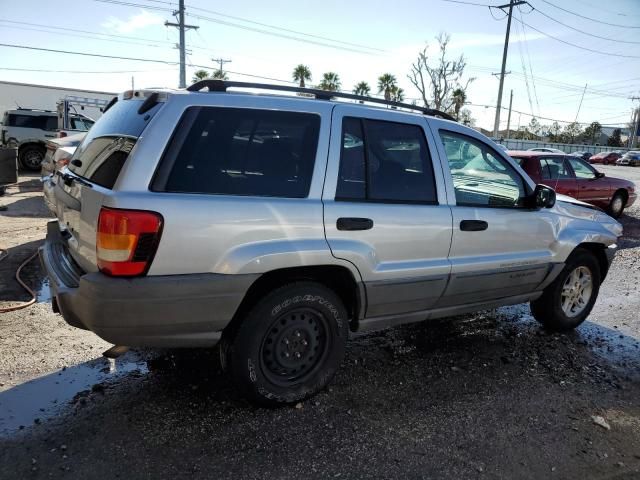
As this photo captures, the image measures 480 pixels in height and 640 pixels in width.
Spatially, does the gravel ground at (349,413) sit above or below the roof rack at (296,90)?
below

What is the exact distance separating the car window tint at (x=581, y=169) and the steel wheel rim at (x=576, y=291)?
268 inches

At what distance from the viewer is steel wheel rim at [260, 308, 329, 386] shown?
10.2 ft

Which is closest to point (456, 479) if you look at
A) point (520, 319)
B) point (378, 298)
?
point (378, 298)

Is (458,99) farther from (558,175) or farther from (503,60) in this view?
(558,175)

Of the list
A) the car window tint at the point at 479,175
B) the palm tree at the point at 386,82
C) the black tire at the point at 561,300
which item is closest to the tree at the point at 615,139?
the palm tree at the point at 386,82

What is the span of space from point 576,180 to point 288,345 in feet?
32.0

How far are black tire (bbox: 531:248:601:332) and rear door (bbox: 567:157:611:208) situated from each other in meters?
6.61

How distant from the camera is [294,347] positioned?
3.20 m

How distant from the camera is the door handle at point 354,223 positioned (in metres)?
3.07

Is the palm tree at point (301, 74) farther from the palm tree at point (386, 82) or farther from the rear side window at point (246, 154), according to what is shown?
the rear side window at point (246, 154)

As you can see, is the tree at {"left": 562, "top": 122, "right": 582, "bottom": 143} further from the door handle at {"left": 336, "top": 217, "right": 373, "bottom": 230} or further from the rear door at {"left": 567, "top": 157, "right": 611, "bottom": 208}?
the door handle at {"left": 336, "top": 217, "right": 373, "bottom": 230}

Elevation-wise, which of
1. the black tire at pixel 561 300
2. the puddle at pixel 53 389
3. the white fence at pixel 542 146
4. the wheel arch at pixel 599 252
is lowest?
the puddle at pixel 53 389

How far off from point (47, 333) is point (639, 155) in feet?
183

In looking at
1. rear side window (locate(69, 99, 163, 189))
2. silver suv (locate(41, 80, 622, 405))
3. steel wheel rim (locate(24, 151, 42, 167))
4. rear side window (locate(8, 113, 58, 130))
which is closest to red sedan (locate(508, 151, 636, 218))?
silver suv (locate(41, 80, 622, 405))
